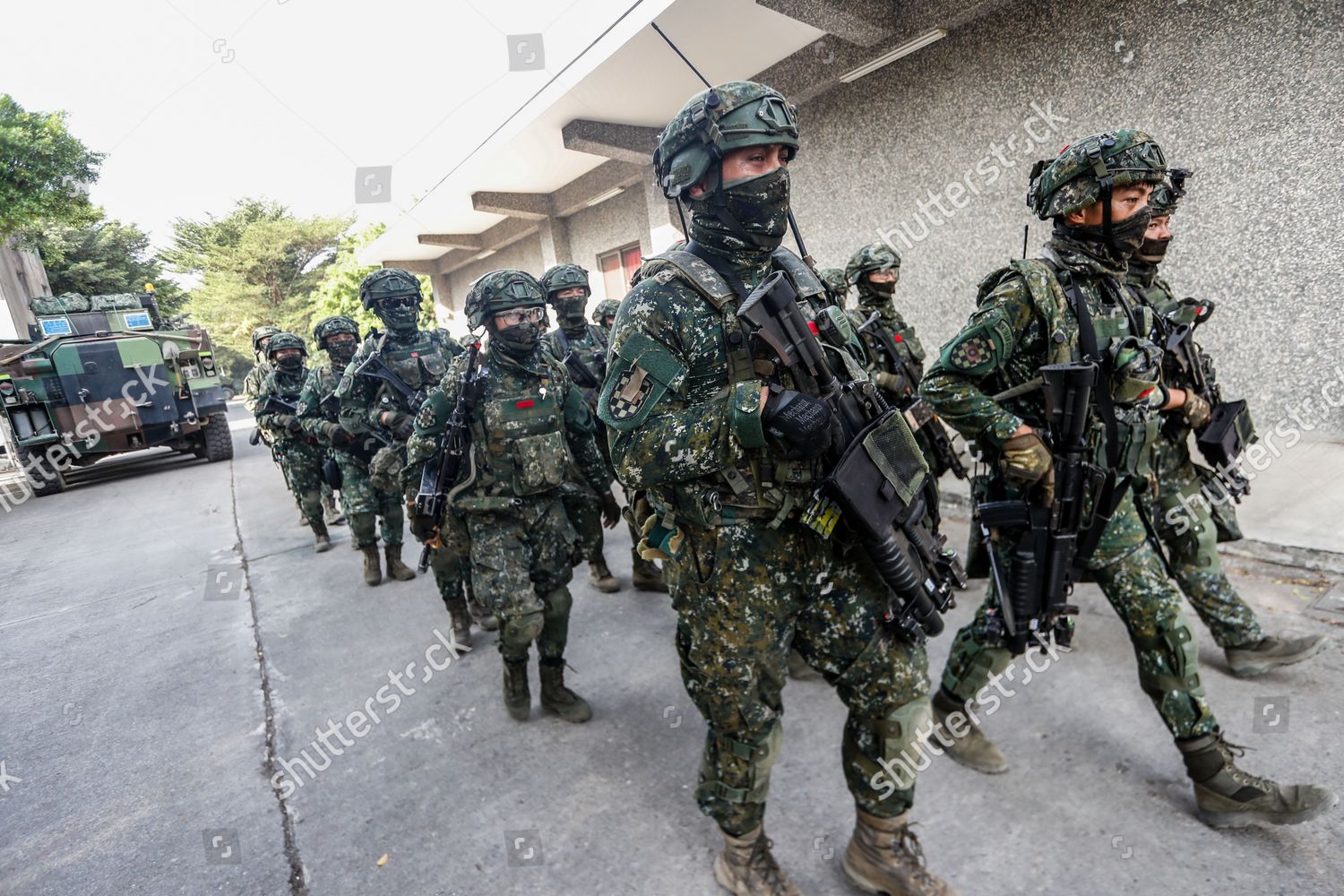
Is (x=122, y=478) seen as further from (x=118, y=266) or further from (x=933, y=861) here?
(x=118, y=266)

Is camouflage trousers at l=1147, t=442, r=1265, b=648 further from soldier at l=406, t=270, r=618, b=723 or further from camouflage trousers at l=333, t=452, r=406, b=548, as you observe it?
camouflage trousers at l=333, t=452, r=406, b=548

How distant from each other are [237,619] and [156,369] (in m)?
9.22

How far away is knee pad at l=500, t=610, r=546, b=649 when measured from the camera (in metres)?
2.88

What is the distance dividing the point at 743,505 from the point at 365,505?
4.06 metres

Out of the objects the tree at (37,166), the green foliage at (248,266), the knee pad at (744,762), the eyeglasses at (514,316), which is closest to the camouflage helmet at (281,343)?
the eyeglasses at (514,316)

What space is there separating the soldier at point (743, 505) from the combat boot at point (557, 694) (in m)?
1.19

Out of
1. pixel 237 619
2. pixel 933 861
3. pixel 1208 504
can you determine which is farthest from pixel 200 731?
pixel 1208 504

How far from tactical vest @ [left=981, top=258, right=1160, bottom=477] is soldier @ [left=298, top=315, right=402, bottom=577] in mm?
4123

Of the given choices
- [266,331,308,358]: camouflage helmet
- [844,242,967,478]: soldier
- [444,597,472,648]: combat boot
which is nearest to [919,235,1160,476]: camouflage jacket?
[844,242,967,478]: soldier

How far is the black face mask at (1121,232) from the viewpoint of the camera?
207cm

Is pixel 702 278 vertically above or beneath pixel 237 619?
above

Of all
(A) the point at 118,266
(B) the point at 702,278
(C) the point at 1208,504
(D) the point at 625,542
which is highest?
(A) the point at 118,266

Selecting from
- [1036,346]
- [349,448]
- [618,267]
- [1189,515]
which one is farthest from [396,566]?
[618,267]

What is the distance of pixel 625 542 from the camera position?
5469 millimetres
